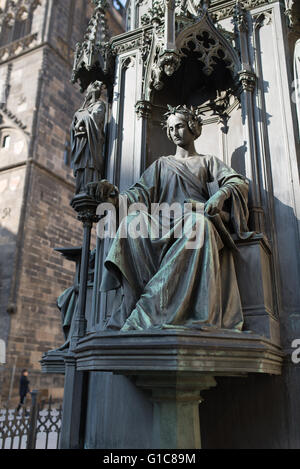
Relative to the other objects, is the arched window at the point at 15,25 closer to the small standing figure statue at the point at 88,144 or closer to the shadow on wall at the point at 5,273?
the shadow on wall at the point at 5,273

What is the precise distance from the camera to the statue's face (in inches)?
171

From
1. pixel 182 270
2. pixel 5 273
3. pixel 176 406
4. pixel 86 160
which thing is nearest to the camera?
pixel 176 406

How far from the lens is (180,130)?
4.34 meters

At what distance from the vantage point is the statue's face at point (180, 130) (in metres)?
4.34

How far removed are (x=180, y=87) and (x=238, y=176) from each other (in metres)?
2.32

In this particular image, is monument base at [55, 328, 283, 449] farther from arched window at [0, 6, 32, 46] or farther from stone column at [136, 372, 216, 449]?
arched window at [0, 6, 32, 46]

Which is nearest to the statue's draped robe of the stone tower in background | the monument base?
the monument base

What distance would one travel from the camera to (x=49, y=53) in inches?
729

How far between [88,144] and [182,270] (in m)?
2.68

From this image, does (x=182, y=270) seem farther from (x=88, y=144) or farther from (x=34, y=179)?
(x=34, y=179)

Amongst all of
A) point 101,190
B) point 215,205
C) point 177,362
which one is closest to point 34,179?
point 101,190

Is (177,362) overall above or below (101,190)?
below

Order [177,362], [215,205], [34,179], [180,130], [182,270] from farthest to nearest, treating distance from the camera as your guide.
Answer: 1. [34,179]
2. [180,130]
3. [215,205]
4. [182,270]
5. [177,362]
